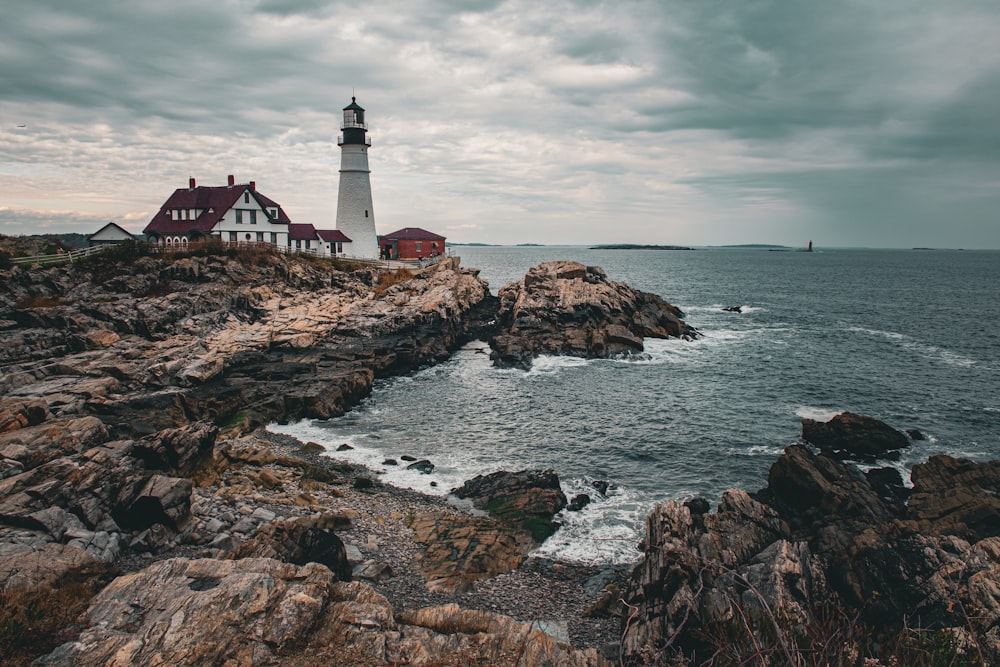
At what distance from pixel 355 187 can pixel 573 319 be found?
3150 centimetres

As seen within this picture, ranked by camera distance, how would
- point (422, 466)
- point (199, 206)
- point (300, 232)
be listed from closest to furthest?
point (422, 466), point (199, 206), point (300, 232)

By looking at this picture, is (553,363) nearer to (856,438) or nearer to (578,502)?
(856,438)

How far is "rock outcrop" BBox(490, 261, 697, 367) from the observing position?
159 feet

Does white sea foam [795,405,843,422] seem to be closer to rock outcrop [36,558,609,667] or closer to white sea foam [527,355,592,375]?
white sea foam [527,355,592,375]

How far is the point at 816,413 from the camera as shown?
107ft

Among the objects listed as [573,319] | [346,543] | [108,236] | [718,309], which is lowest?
[346,543]

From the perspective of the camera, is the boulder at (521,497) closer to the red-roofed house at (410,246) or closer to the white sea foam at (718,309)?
the white sea foam at (718,309)

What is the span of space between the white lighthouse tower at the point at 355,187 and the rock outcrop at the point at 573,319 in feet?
63.6

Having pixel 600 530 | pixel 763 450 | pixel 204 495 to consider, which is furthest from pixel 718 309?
pixel 204 495

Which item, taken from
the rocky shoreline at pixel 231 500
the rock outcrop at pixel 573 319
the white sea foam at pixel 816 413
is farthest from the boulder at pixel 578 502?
the rock outcrop at pixel 573 319

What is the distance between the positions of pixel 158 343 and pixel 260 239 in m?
24.5

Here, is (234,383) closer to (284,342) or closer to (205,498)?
(284,342)

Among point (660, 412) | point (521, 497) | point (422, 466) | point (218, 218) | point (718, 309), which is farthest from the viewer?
point (718, 309)

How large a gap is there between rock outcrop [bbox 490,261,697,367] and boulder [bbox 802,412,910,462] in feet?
68.7
